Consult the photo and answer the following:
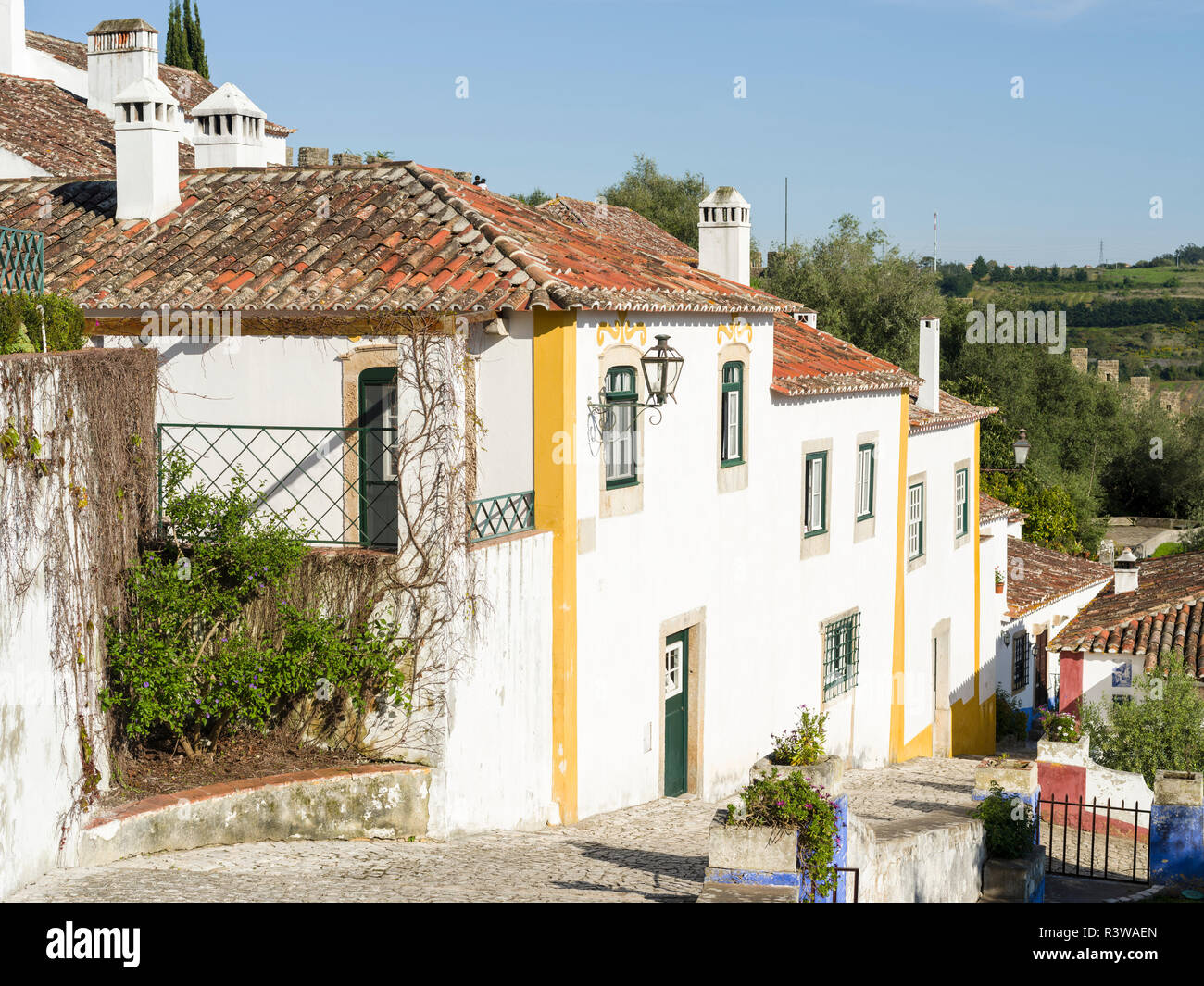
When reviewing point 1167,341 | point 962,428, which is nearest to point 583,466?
point 962,428

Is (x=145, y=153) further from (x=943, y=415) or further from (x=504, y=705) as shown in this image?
(x=943, y=415)

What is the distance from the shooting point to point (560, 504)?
12148 millimetres

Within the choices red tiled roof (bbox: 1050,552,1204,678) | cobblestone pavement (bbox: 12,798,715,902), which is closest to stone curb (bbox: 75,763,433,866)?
cobblestone pavement (bbox: 12,798,715,902)

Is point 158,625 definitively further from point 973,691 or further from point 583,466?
point 973,691

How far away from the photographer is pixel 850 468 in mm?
19078

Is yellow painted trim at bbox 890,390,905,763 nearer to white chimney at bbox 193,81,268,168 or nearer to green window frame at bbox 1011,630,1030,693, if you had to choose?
green window frame at bbox 1011,630,1030,693

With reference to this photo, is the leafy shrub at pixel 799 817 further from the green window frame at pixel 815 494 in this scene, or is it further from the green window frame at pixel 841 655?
the green window frame at pixel 841 655

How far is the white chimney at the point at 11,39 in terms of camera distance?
2331cm

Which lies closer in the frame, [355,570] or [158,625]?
[158,625]

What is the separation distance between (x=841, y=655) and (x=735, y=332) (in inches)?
242

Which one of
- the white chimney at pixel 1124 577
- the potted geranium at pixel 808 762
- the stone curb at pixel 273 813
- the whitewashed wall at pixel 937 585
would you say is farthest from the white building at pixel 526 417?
the white chimney at pixel 1124 577

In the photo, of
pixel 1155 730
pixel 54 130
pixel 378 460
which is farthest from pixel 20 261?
pixel 1155 730

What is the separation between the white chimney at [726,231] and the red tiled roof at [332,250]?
4.56 m
